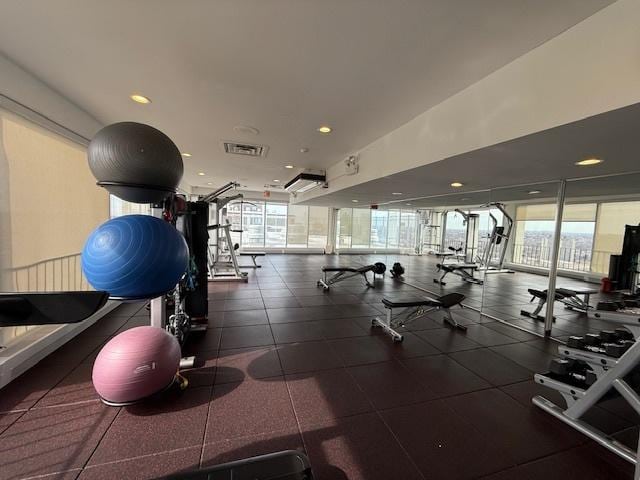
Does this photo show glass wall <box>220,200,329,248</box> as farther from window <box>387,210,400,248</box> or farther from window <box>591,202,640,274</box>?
window <box>591,202,640,274</box>

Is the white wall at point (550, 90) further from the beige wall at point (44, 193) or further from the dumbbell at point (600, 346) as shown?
the beige wall at point (44, 193)

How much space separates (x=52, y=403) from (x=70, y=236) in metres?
2.05

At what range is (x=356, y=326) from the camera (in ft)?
11.1

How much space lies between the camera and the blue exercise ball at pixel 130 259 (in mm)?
967

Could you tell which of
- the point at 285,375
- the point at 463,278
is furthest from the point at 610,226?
the point at 285,375

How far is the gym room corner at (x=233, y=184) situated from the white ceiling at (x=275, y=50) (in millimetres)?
17

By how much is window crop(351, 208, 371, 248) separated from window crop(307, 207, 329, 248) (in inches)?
49.6

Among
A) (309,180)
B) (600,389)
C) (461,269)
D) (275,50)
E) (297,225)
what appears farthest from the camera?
(297,225)

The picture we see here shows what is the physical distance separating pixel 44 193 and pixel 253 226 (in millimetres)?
7731

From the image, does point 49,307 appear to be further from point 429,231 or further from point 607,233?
point 429,231

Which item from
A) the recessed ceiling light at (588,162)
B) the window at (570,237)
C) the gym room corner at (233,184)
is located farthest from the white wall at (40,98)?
the window at (570,237)

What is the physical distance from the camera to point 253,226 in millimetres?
10297

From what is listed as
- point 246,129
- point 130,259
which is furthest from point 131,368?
point 246,129

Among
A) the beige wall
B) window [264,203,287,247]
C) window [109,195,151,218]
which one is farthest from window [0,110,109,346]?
window [264,203,287,247]
